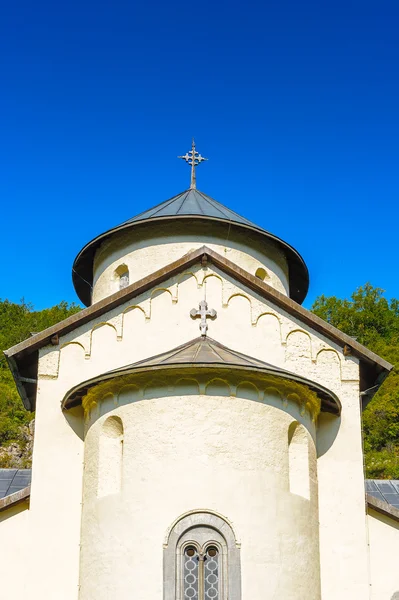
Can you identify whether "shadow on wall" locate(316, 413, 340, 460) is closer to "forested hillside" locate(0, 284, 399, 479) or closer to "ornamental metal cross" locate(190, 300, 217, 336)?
"ornamental metal cross" locate(190, 300, 217, 336)

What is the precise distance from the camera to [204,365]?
1124cm

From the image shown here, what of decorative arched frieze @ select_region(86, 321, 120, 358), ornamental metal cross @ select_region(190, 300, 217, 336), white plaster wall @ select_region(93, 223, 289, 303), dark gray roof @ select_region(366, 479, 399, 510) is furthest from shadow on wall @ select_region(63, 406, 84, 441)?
dark gray roof @ select_region(366, 479, 399, 510)

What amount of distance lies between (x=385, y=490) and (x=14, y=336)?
3946 centimetres

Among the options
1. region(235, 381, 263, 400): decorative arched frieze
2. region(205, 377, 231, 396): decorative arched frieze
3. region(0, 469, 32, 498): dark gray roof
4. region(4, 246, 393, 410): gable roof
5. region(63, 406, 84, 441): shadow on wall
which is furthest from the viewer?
region(0, 469, 32, 498): dark gray roof

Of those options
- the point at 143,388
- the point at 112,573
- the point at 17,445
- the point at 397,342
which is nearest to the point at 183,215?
the point at 143,388

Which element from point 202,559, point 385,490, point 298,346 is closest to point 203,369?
point 298,346

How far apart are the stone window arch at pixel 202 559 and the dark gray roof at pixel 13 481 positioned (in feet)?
15.0

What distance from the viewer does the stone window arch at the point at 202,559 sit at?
10.6 meters

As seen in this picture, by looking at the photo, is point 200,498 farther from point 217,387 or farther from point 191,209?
point 191,209

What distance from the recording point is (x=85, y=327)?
43.5 feet

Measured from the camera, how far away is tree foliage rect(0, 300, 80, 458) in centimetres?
4028

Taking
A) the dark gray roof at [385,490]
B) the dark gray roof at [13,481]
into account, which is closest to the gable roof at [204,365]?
the dark gray roof at [13,481]

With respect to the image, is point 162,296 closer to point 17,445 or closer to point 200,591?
point 200,591

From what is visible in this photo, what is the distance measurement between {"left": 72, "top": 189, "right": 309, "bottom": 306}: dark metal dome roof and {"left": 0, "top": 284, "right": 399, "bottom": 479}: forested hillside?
715 inches
